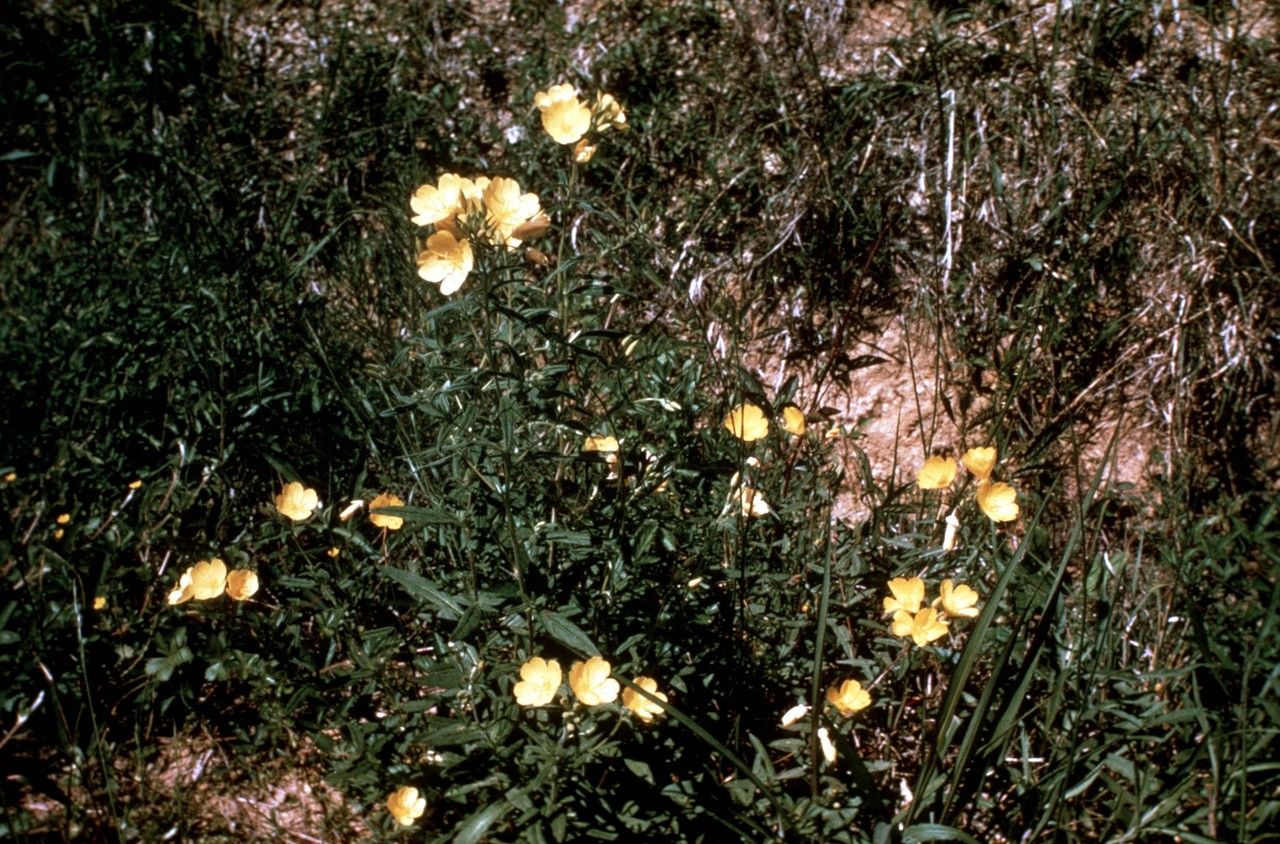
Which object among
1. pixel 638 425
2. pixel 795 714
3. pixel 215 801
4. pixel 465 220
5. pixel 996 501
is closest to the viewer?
pixel 465 220

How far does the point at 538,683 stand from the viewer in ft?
5.96

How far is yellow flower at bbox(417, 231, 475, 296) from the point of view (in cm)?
174

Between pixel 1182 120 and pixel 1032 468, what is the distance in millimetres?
1394

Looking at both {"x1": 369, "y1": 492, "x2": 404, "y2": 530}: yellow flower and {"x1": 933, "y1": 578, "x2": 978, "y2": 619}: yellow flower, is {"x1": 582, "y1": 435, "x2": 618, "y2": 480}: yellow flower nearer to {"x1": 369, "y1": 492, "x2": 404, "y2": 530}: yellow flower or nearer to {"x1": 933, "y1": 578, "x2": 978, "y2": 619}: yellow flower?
{"x1": 369, "y1": 492, "x2": 404, "y2": 530}: yellow flower

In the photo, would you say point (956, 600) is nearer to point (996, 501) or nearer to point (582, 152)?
point (996, 501)

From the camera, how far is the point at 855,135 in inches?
123

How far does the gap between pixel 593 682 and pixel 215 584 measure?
3.26 ft

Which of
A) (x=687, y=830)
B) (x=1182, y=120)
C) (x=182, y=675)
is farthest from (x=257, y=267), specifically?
(x=1182, y=120)

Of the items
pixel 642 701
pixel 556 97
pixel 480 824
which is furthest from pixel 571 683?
pixel 556 97

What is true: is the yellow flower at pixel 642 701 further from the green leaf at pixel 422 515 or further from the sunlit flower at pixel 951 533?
the sunlit flower at pixel 951 533

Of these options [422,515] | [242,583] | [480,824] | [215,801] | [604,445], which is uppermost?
[422,515]

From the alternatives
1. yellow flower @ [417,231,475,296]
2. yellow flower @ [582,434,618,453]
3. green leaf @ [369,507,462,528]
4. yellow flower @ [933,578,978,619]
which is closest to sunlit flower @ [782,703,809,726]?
yellow flower @ [933,578,978,619]

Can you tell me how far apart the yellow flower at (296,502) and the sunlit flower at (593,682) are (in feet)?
2.78

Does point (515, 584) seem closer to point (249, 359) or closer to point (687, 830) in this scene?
point (687, 830)
